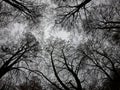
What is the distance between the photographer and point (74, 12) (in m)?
7.66

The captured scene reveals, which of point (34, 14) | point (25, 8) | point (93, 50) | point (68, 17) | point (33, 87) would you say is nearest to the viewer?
point (25, 8)

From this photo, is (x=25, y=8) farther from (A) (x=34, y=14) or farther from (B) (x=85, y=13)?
(B) (x=85, y=13)

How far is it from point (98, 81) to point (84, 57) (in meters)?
3.22

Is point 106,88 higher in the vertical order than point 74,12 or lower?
lower

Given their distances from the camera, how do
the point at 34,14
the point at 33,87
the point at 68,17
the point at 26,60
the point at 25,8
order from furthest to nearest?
1. the point at 33,87
2. the point at 26,60
3. the point at 68,17
4. the point at 34,14
5. the point at 25,8

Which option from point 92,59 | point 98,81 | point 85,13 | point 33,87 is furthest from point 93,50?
point 33,87

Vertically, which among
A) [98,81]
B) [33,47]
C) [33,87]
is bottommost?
[33,87]

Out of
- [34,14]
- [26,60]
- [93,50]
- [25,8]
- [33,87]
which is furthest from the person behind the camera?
[33,87]

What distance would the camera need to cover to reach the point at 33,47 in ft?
39.9

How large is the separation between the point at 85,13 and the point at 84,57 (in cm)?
535

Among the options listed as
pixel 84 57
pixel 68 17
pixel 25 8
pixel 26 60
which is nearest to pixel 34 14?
pixel 25 8

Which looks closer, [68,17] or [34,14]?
[34,14]

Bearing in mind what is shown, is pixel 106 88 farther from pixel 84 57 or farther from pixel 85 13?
pixel 85 13

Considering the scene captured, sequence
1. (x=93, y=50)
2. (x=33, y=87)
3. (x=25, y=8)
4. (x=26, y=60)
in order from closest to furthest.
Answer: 1. (x=25, y=8)
2. (x=26, y=60)
3. (x=93, y=50)
4. (x=33, y=87)
